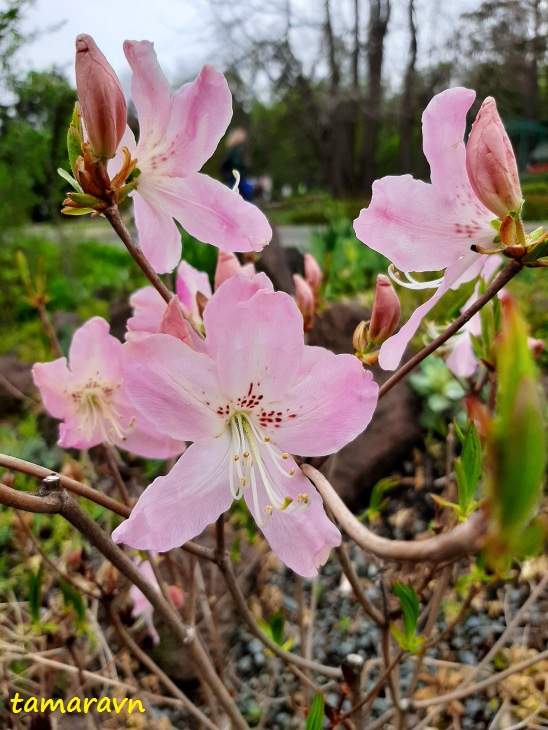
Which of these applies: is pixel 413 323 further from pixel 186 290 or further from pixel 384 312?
pixel 186 290

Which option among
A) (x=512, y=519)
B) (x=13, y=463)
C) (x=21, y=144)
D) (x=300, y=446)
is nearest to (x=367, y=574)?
(x=300, y=446)

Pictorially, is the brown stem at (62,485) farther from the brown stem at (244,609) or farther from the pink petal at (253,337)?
the pink petal at (253,337)

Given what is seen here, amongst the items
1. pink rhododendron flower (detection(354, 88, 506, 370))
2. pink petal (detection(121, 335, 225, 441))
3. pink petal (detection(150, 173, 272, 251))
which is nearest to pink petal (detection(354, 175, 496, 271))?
pink rhododendron flower (detection(354, 88, 506, 370))

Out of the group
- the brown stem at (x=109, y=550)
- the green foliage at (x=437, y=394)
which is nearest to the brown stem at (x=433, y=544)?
the brown stem at (x=109, y=550)

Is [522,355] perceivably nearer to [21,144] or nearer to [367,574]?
[367,574]

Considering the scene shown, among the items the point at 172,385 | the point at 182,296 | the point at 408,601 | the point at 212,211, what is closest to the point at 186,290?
the point at 182,296

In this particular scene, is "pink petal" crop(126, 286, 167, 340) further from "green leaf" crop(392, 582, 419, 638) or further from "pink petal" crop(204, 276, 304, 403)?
"green leaf" crop(392, 582, 419, 638)
